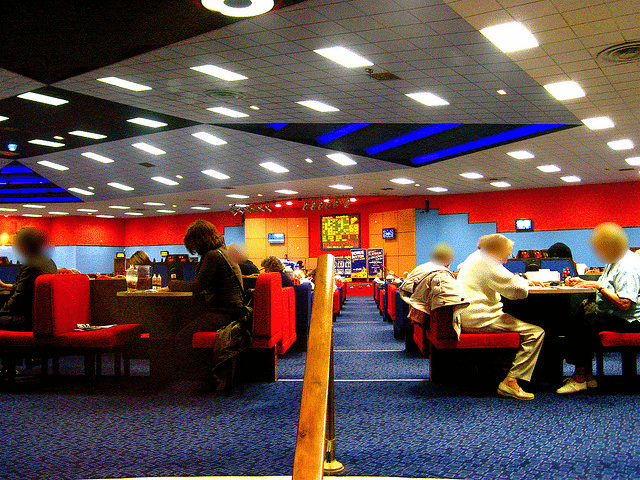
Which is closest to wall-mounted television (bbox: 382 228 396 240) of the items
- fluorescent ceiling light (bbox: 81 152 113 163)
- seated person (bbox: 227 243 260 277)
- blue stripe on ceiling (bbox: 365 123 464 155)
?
blue stripe on ceiling (bbox: 365 123 464 155)

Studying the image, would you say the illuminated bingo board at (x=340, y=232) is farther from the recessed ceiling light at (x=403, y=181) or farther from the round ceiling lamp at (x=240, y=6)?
the round ceiling lamp at (x=240, y=6)

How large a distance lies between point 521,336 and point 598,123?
686 centimetres

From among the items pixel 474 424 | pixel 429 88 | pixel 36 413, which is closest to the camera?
pixel 474 424

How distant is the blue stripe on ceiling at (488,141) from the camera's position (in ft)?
31.6

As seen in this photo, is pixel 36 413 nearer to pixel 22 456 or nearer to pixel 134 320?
pixel 22 456

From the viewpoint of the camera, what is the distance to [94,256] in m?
23.2

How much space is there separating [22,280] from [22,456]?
6.79 feet

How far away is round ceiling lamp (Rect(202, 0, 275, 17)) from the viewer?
4.70 meters

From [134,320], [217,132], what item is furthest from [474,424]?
[217,132]

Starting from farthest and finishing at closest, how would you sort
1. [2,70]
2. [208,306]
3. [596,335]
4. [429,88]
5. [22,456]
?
1. [429,88]
2. [2,70]
3. [208,306]
4. [596,335]
5. [22,456]

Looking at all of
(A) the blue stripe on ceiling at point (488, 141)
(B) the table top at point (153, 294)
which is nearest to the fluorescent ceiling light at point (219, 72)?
(B) the table top at point (153, 294)

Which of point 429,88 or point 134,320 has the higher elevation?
point 429,88

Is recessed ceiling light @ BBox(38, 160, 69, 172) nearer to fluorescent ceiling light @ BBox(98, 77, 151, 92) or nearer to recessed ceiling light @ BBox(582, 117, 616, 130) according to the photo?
fluorescent ceiling light @ BBox(98, 77, 151, 92)

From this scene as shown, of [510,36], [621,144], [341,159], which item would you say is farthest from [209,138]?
[621,144]
